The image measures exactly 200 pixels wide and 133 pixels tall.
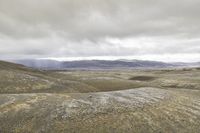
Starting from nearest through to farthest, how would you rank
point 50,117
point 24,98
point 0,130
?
point 0,130, point 50,117, point 24,98

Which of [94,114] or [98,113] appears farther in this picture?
[98,113]

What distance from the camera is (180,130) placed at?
1107 inches

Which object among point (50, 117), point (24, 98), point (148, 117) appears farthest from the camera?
point (24, 98)

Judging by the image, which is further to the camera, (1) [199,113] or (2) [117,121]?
(1) [199,113]

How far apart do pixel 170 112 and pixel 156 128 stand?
406 cm

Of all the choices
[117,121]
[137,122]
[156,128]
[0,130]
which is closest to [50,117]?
[0,130]

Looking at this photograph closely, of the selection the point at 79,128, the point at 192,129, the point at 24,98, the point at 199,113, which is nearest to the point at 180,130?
the point at 192,129

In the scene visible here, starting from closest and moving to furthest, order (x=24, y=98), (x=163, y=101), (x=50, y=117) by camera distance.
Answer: (x=50, y=117) → (x=24, y=98) → (x=163, y=101)

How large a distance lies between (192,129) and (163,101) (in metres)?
6.12

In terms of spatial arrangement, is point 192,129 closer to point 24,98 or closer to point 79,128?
point 79,128

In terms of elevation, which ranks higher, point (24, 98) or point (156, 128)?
point (24, 98)

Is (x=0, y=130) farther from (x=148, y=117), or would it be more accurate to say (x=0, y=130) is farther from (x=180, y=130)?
(x=180, y=130)

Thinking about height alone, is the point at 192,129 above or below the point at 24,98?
below

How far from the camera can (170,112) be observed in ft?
101
